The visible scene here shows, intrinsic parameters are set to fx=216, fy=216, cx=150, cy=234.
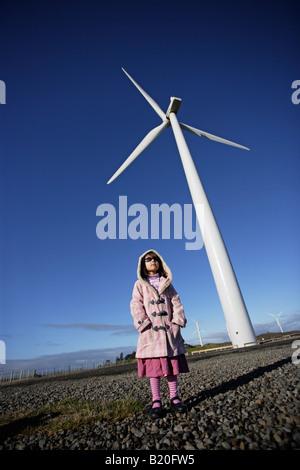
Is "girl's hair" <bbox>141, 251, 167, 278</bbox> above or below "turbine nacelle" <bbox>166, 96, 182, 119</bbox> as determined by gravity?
below

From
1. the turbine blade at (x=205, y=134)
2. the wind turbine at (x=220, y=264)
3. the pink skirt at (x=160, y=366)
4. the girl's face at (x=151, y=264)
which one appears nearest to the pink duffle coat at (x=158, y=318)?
the pink skirt at (x=160, y=366)

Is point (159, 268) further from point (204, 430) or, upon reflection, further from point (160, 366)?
point (204, 430)

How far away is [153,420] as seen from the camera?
371 cm

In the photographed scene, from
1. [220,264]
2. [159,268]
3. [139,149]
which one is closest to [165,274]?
[159,268]

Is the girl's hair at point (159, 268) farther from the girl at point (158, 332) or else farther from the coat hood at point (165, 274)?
the girl at point (158, 332)

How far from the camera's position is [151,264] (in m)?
5.17

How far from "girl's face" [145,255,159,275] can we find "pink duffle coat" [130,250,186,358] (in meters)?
0.29

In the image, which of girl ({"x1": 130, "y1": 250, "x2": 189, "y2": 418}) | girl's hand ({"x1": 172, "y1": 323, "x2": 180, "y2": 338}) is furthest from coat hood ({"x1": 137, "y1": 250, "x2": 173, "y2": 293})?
girl's hand ({"x1": 172, "y1": 323, "x2": 180, "y2": 338})

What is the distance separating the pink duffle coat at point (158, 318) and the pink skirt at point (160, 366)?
153 mm

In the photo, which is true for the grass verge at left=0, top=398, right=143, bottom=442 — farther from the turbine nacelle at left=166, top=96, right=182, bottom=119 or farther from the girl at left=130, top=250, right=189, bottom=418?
the turbine nacelle at left=166, top=96, right=182, bottom=119

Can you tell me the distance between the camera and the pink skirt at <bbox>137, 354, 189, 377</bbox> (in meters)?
4.07
